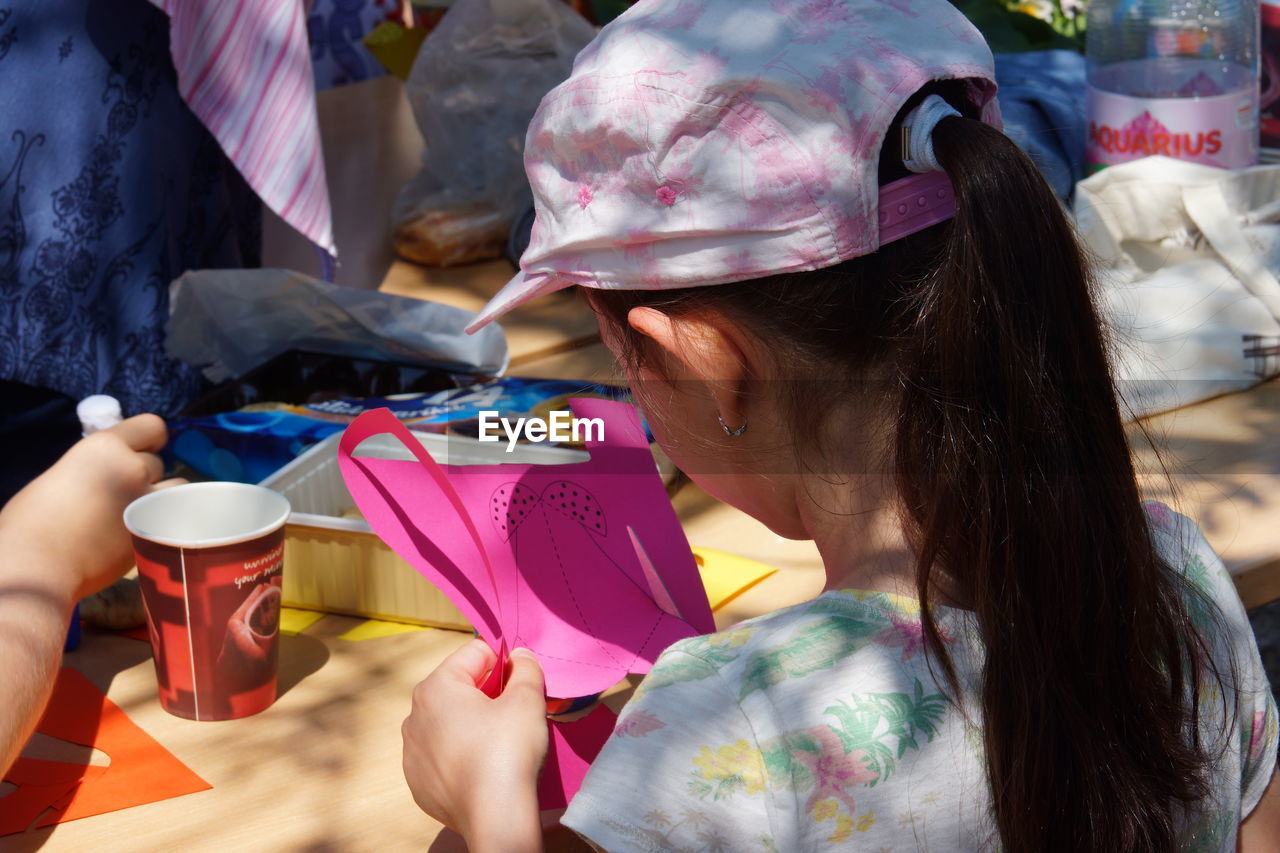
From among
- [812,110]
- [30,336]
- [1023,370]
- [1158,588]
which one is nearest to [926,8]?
[812,110]

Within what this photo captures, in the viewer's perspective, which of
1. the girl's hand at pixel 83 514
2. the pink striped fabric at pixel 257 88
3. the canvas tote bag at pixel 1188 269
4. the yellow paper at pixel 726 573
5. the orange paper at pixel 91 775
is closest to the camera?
the orange paper at pixel 91 775

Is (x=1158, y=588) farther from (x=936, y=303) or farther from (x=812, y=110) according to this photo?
(x=812, y=110)

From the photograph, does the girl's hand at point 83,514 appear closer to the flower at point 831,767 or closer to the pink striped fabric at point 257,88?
the pink striped fabric at point 257,88

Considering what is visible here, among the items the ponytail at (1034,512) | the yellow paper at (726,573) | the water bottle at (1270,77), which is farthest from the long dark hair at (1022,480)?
the water bottle at (1270,77)

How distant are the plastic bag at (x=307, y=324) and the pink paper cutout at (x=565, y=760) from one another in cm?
76

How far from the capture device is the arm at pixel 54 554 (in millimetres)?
886

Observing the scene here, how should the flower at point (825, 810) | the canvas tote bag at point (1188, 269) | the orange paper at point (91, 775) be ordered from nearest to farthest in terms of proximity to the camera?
the flower at point (825, 810), the orange paper at point (91, 775), the canvas tote bag at point (1188, 269)

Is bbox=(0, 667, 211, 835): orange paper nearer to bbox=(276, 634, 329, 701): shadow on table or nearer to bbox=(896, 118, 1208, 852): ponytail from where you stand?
bbox=(276, 634, 329, 701): shadow on table

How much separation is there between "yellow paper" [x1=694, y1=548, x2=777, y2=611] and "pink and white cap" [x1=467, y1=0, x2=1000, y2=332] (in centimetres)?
46

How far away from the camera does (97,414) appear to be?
1.20m

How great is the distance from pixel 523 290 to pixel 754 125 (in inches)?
8.8

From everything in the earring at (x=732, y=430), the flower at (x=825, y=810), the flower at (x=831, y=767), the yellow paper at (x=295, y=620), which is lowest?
the yellow paper at (x=295, y=620)

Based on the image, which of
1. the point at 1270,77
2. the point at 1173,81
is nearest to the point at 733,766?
the point at 1173,81

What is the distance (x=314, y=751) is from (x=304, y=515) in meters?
0.24
